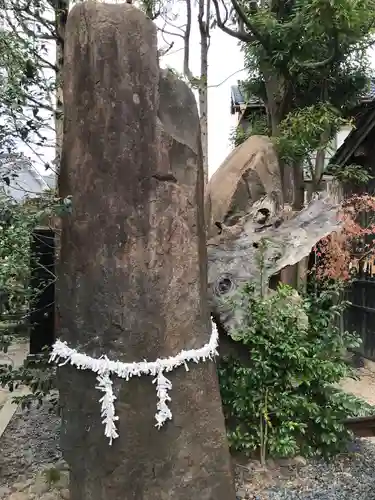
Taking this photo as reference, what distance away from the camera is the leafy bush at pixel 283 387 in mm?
3703

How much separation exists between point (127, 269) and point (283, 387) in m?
1.71

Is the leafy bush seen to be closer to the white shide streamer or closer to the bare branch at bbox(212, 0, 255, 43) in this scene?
the white shide streamer

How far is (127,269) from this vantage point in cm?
292

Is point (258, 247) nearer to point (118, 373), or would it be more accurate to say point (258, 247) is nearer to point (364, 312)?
point (118, 373)

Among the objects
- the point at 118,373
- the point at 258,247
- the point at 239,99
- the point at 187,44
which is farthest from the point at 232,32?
the point at 118,373

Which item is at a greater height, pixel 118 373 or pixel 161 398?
pixel 118 373

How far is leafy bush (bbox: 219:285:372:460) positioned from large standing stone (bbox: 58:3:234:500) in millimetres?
711

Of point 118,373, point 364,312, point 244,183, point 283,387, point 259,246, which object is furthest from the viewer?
point 364,312

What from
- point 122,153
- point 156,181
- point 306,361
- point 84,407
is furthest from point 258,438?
point 122,153

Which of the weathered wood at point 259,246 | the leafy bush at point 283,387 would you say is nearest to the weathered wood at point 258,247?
the weathered wood at point 259,246

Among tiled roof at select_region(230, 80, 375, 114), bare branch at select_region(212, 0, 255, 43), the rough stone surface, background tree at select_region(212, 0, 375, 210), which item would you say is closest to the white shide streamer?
the rough stone surface

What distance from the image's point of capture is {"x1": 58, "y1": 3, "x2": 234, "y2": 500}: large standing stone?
291 cm

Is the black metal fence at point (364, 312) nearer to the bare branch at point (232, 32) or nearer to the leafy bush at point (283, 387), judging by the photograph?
the leafy bush at point (283, 387)

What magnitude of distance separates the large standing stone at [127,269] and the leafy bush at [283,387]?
711 mm
